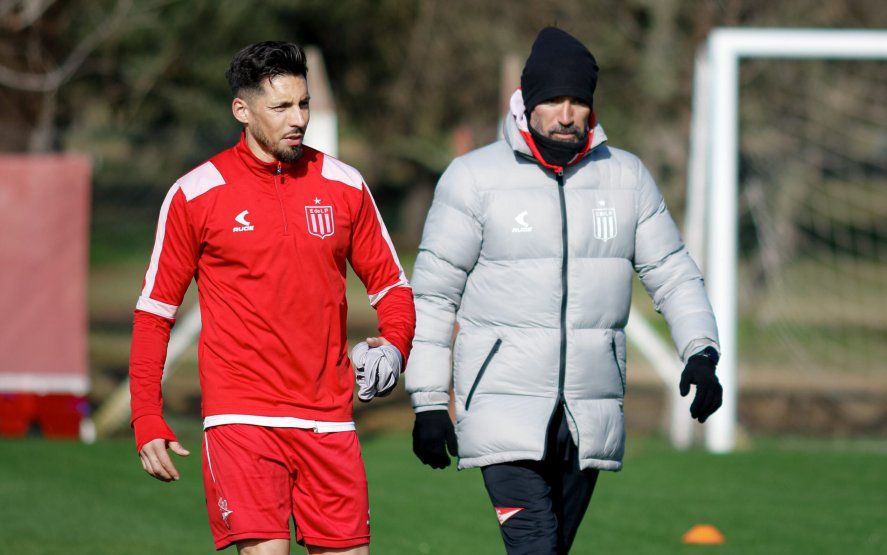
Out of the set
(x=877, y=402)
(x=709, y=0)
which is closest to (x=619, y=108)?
(x=709, y=0)

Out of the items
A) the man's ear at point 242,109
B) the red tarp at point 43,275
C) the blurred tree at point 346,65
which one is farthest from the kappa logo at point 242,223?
the blurred tree at point 346,65

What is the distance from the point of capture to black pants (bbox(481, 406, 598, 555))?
447cm

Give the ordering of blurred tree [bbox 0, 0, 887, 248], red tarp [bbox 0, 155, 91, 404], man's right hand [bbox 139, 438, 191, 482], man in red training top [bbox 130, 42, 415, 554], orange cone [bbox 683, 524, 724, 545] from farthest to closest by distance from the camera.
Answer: blurred tree [bbox 0, 0, 887, 248] → red tarp [bbox 0, 155, 91, 404] → orange cone [bbox 683, 524, 724, 545] → man in red training top [bbox 130, 42, 415, 554] → man's right hand [bbox 139, 438, 191, 482]

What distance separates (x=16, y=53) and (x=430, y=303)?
38.7ft

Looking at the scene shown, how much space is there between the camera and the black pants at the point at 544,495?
14.7 ft

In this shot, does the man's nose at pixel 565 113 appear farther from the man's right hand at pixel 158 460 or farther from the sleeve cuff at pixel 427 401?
the man's right hand at pixel 158 460

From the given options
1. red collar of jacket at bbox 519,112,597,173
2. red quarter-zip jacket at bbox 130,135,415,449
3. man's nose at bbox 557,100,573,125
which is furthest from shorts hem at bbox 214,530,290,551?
man's nose at bbox 557,100,573,125

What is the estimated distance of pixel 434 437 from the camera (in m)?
4.48

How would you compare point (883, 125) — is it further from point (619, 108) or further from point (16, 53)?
point (16, 53)

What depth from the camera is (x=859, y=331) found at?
14.3 meters

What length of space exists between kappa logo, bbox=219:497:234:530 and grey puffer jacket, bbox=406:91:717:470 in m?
0.73

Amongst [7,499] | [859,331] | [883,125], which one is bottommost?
[7,499]

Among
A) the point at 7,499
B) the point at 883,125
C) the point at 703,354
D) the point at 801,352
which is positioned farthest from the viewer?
the point at 883,125

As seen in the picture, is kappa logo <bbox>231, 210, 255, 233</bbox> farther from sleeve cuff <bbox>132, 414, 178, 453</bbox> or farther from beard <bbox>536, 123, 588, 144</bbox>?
beard <bbox>536, 123, 588, 144</bbox>
